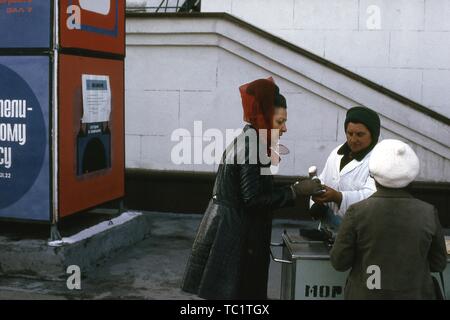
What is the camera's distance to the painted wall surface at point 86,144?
5609 mm

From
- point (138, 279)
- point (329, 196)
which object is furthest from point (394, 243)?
point (138, 279)

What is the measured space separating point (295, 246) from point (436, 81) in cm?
597

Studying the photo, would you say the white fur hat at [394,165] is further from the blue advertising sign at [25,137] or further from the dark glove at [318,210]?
the blue advertising sign at [25,137]

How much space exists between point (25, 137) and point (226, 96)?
323 cm

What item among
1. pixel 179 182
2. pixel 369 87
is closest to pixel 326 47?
pixel 369 87

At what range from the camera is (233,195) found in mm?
3590

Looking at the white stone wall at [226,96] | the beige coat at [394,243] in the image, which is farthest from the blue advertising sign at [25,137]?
the beige coat at [394,243]

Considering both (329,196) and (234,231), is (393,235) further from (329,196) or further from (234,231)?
(234,231)

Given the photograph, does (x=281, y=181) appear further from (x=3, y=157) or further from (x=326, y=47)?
(x=3, y=157)

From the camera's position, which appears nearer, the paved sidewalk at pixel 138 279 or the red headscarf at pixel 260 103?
the red headscarf at pixel 260 103

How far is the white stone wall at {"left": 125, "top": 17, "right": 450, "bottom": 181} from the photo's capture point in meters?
7.87

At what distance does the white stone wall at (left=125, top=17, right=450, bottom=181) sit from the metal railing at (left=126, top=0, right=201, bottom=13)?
1.71 metres

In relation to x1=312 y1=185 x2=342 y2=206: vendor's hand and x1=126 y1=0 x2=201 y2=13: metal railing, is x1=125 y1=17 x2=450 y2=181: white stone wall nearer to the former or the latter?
x1=126 y1=0 x2=201 y2=13: metal railing

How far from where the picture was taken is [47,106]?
5.51 metres
